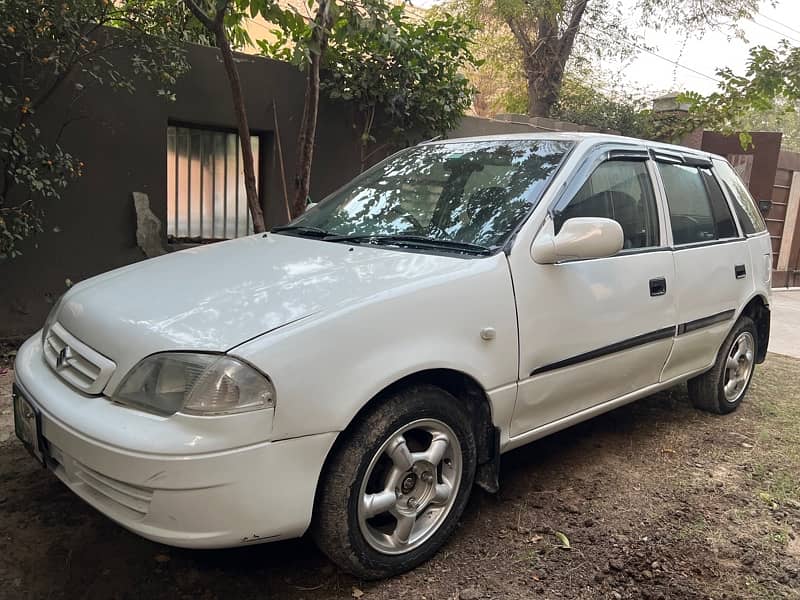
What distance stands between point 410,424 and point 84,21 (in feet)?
14.0

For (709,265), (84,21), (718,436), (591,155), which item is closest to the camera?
(591,155)

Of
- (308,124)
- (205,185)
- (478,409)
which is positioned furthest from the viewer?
(205,185)

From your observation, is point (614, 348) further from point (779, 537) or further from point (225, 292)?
point (225, 292)

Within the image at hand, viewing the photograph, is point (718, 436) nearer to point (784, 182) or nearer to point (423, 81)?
point (423, 81)

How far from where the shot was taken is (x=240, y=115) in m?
5.31

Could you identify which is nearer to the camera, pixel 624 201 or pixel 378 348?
pixel 378 348

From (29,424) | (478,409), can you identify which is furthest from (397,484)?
(29,424)

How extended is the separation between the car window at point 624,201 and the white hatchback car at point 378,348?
12 millimetres

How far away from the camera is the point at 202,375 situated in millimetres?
2002

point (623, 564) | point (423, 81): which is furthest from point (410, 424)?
Answer: point (423, 81)

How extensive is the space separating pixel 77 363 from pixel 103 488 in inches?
19.3

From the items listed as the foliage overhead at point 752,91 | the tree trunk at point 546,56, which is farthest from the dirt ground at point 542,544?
the tree trunk at point 546,56

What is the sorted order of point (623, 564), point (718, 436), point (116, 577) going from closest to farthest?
point (116, 577), point (623, 564), point (718, 436)

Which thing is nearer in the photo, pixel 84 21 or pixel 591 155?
pixel 591 155
